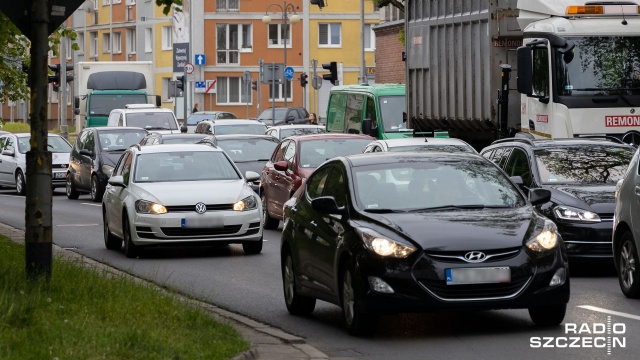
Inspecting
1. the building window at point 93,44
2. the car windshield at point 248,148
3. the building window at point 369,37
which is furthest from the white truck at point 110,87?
the building window at point 93,44

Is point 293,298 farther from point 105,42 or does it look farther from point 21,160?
point 105,42

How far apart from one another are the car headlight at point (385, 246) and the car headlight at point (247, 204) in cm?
852

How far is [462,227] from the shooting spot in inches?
441

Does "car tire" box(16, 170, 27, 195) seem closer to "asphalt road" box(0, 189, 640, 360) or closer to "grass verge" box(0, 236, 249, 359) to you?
"asphalt road" box(0, 189, 640, 360)

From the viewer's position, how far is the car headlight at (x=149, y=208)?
19.4m

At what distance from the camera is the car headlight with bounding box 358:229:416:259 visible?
10.9m

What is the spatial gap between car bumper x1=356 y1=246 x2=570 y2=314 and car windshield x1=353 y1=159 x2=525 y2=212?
3.14 ft

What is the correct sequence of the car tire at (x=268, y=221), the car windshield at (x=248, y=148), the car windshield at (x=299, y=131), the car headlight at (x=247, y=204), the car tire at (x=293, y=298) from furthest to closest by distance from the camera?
the car windshield at (x=299, y=131) < the car windshield at (x=248, y=148) < the car tire at (x=268, y=221) < the car headlight at (x=247, y=204) < the car tire at (x=293, y=298)

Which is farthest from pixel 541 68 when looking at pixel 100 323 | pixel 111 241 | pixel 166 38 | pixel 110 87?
pixel 166 38

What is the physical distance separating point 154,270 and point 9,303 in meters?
7.42

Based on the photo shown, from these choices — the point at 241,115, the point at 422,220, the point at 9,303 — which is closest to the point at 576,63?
the point at 422,220

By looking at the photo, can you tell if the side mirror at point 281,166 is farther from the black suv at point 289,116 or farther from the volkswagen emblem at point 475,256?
the black suv at point 289,116

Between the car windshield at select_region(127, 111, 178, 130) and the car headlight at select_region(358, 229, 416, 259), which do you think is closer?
the car headlight at select_region(358, 229, 416, 259)

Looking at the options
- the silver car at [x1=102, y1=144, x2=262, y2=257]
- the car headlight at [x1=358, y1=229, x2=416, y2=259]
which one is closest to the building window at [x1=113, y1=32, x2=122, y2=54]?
the silver car at [x1=102, y1=144, x2=262, y2=257]
